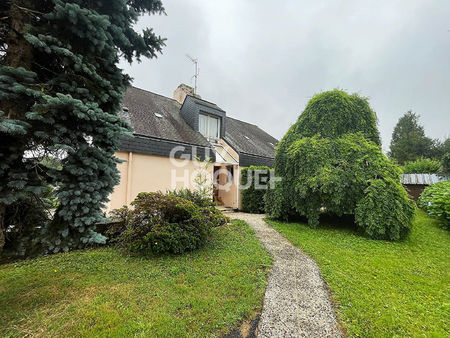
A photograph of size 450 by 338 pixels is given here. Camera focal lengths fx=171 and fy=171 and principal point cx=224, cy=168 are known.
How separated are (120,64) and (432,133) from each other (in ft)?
139

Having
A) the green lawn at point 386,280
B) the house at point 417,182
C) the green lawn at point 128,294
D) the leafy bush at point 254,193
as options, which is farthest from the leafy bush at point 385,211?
the house at point 417,182

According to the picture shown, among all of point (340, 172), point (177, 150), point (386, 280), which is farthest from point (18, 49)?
point (340, 172)

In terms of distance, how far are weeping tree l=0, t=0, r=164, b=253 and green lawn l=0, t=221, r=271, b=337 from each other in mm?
773

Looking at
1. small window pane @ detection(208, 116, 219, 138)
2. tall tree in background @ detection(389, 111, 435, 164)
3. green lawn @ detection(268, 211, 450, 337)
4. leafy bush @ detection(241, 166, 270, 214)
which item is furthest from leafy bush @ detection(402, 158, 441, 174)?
small window pane @ detection(208, 116, 219, 138)

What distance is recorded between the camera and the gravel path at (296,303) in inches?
83.8

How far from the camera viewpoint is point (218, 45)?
11.4 meters

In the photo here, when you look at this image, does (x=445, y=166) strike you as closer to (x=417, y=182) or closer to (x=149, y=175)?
(x=417, y=182)

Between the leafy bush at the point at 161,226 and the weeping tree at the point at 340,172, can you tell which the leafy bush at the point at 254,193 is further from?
the leafy bush at the point at 161,226

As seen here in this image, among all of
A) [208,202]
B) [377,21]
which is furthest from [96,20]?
[377,21]

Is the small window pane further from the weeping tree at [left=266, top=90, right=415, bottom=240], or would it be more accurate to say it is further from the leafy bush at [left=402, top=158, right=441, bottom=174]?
the leafy bush at [left=402, top=158, right=441, bottom=174]

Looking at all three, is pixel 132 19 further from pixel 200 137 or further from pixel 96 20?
pixel 200 137

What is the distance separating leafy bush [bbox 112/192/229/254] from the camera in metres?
3.90

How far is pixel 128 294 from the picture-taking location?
8.49ft

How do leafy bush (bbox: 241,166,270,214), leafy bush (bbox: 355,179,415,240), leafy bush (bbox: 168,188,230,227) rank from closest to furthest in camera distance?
leafy bush (bbox: 168,188,230,227) → leafy bush (bbox: 355,179,415,240) → leafy bush (bbox: 241,166,270,214)
